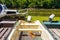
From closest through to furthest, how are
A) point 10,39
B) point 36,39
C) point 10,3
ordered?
point 10,39 < point 36,39 < point 10,3

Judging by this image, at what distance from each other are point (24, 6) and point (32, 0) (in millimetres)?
3490

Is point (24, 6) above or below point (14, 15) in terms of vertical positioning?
below

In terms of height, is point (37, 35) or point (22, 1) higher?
point (37, 35)

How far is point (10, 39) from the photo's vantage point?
7.05 metres

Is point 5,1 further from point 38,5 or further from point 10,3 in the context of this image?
point 38,5

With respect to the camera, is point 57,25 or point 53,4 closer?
point 57,25

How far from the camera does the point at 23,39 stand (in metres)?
10.0

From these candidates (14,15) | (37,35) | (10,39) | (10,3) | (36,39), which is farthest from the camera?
(10,3)

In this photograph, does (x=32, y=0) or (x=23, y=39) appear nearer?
(x=23, y=39)

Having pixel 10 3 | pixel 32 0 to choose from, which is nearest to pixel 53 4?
pixel 32 0

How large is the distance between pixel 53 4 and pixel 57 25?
1987 inches

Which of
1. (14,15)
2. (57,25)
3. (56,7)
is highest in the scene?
(57,25)

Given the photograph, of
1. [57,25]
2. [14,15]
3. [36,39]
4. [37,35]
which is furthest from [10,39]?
[14,15]

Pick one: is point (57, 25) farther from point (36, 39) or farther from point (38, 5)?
point (38, 5)
